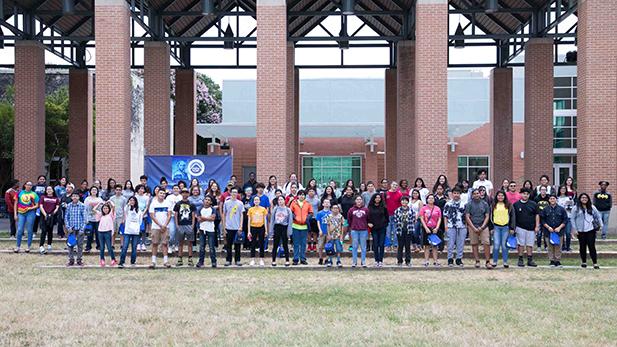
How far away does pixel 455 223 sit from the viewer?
17000mm

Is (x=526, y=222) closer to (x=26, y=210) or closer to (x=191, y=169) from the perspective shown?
(x=191, y=169)

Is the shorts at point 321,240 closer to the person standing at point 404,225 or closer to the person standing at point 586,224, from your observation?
the person standing at point 404,225

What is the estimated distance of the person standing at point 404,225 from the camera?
17078 mm

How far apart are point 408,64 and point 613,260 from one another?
14.6 metres

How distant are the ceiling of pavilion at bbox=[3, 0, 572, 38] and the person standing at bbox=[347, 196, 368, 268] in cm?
1439

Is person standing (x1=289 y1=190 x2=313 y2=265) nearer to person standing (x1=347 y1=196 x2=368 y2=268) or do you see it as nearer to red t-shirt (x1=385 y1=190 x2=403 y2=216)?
person standing (x1=347 y1=196 x2=368 y2=268)

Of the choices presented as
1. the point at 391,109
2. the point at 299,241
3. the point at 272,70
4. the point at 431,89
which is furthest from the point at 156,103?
the point at 299,241

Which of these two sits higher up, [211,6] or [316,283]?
[211,6]

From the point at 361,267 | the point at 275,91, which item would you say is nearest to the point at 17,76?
the point at 275,91

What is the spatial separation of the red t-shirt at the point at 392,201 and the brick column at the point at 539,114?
42.9 feet

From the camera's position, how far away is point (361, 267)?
16844 mm

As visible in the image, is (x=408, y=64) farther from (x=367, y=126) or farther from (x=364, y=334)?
(x=364, y=334)

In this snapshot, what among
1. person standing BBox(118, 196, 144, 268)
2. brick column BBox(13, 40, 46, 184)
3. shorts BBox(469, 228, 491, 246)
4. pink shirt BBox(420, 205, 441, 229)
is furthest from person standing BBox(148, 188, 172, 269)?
brick column BBox(13, 40, 46, 184)

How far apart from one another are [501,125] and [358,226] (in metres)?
19.2
